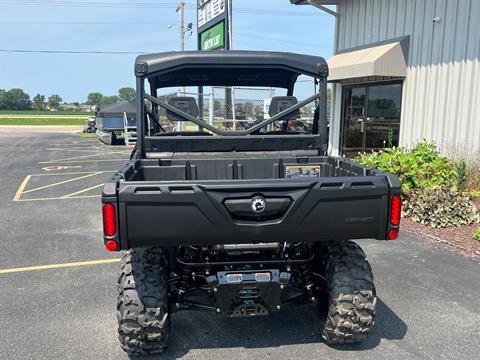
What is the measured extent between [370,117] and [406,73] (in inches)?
71.9

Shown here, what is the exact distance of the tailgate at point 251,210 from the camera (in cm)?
268

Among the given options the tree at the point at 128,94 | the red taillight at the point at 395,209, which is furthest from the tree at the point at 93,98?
the red taillight at the point at 395,209

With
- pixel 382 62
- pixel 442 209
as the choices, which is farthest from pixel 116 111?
pixel 442 209

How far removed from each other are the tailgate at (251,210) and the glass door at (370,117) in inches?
311

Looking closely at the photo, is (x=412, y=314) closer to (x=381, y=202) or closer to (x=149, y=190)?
(x=381, y=202)

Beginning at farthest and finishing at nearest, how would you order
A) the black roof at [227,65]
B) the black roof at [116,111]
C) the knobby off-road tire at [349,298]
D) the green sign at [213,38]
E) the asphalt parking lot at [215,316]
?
1. the black roof at [116,111]
2. the green sign at [213,38]
3. the black roof at [227,65]
4. the asphalt parking lot at [215,316]
5. the knobby off-road tire at [349,298]

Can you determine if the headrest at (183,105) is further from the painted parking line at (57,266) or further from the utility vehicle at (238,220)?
the painted parking line at (57,266)

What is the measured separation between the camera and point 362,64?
9.66 metres

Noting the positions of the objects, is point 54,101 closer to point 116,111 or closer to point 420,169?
point 116,111

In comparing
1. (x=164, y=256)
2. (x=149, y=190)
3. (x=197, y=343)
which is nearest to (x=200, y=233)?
(x=149, y=190)

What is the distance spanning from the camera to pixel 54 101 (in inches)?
5694

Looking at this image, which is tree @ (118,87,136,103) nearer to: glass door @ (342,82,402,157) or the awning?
the awning

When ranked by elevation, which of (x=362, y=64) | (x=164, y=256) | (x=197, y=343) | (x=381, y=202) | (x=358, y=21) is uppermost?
(x=358, y=21)

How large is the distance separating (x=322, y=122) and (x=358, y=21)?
8018 millimetres
